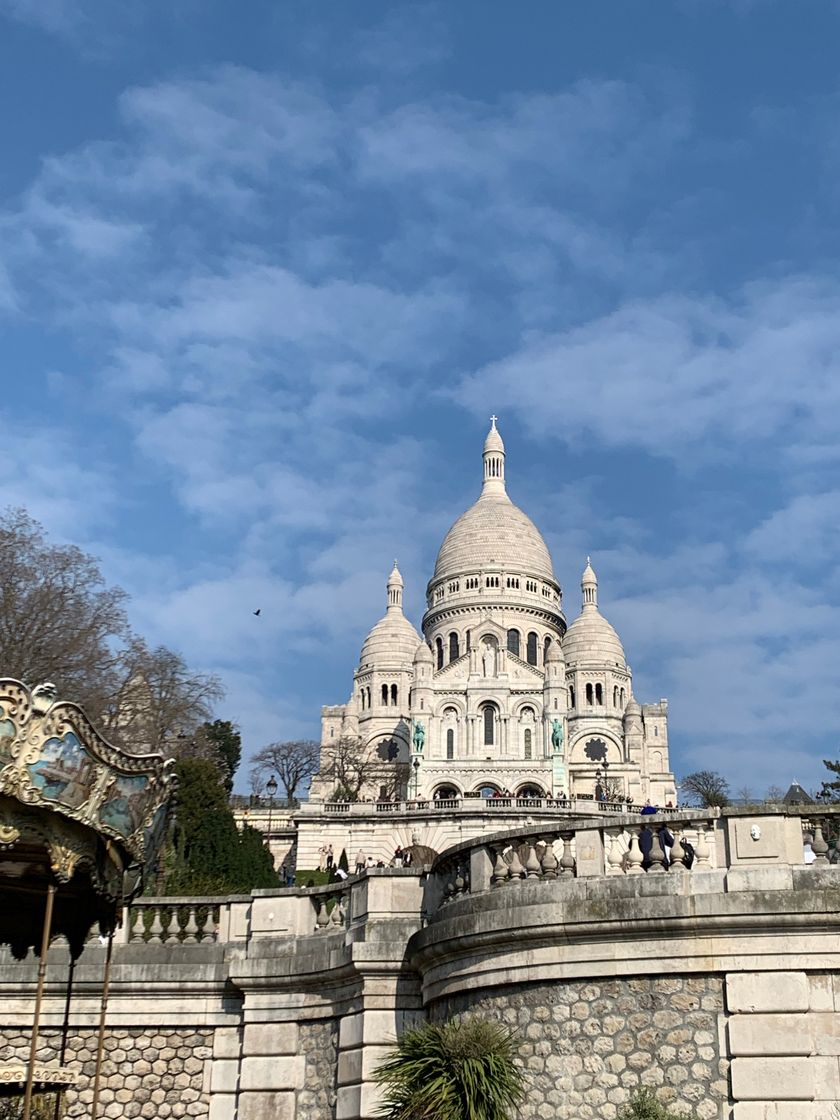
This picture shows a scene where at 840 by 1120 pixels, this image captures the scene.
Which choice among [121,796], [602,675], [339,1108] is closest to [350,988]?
[339,1108]

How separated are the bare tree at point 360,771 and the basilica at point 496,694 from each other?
248 mm

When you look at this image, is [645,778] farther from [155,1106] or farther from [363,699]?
[155,1106]

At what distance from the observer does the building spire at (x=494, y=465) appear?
149625mm

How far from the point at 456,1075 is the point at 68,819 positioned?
159 inches

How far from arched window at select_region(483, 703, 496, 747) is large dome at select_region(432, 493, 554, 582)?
62.3 ft

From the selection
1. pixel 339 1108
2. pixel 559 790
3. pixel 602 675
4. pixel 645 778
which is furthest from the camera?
pixel 602 675

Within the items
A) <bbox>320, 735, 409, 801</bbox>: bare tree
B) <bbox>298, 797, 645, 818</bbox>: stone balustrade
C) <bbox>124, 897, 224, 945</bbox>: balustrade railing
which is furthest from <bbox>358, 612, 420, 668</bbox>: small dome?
<bbox>124, 897, 224, 945</bbox>: balustrade railing

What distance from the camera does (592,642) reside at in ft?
428

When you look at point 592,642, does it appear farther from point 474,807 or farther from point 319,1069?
point 319,1069

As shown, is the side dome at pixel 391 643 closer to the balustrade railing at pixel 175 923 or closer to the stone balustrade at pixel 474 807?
the stone balustrade at pixel 474 807

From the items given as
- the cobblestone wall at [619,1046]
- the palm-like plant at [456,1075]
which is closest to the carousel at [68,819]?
the palm-like plant at [456,1075]

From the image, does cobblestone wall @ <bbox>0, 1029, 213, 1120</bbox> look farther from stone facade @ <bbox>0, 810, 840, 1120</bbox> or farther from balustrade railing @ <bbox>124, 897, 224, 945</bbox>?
balustrade railing @ <bbox>124, 897, 224, 945</bbox>

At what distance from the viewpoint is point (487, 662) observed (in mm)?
122188

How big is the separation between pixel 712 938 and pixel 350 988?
Result: 4.97 m
